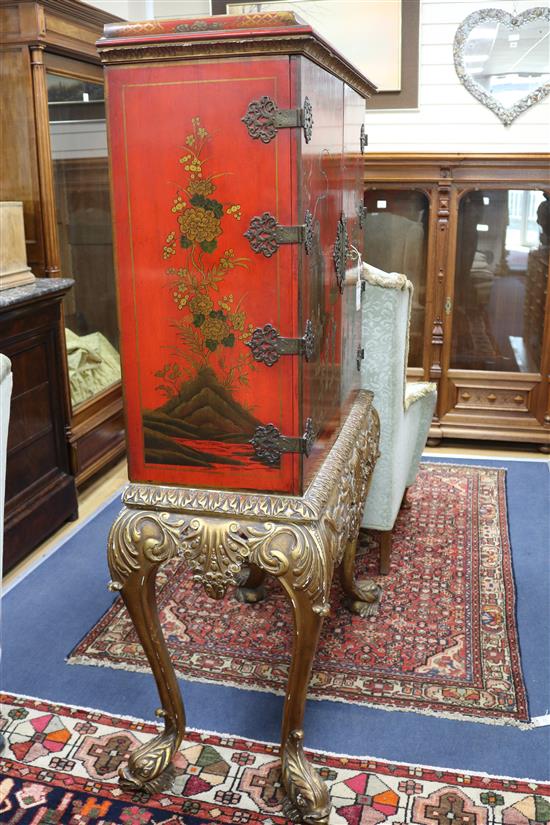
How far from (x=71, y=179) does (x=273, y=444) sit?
2.60m

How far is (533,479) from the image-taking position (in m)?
4.12

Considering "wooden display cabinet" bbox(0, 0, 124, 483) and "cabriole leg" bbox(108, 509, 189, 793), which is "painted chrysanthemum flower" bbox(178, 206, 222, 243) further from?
"wooden display cabinet" bbox(0, 0, 124, 483)

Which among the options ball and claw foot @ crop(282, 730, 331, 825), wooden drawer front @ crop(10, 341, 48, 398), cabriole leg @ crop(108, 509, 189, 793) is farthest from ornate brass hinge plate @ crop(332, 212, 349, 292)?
wooden drawer front @ crop(10, 341, 48, 398)

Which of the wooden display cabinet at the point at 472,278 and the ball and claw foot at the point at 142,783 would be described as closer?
the ball and claw foot at the point at 142,783

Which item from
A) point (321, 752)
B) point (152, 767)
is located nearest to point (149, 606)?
point (152, 767)

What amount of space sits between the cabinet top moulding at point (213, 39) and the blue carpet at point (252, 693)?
1729 millimetres

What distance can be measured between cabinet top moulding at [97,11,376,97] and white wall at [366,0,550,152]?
3120 mm

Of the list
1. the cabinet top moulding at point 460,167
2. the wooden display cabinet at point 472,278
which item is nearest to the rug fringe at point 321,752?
the wooden display cabinet at point 472,278

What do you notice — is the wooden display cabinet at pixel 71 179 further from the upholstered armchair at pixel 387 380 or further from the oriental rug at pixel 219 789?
the oriental rug at pixel 219 789

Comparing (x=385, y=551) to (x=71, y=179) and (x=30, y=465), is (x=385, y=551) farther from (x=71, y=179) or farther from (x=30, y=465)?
(x=71, y=179)

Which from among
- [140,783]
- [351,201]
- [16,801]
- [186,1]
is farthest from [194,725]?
[186,1]

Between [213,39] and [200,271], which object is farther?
[200,271]

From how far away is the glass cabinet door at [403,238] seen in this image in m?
4.44

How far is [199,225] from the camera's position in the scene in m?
1.73
